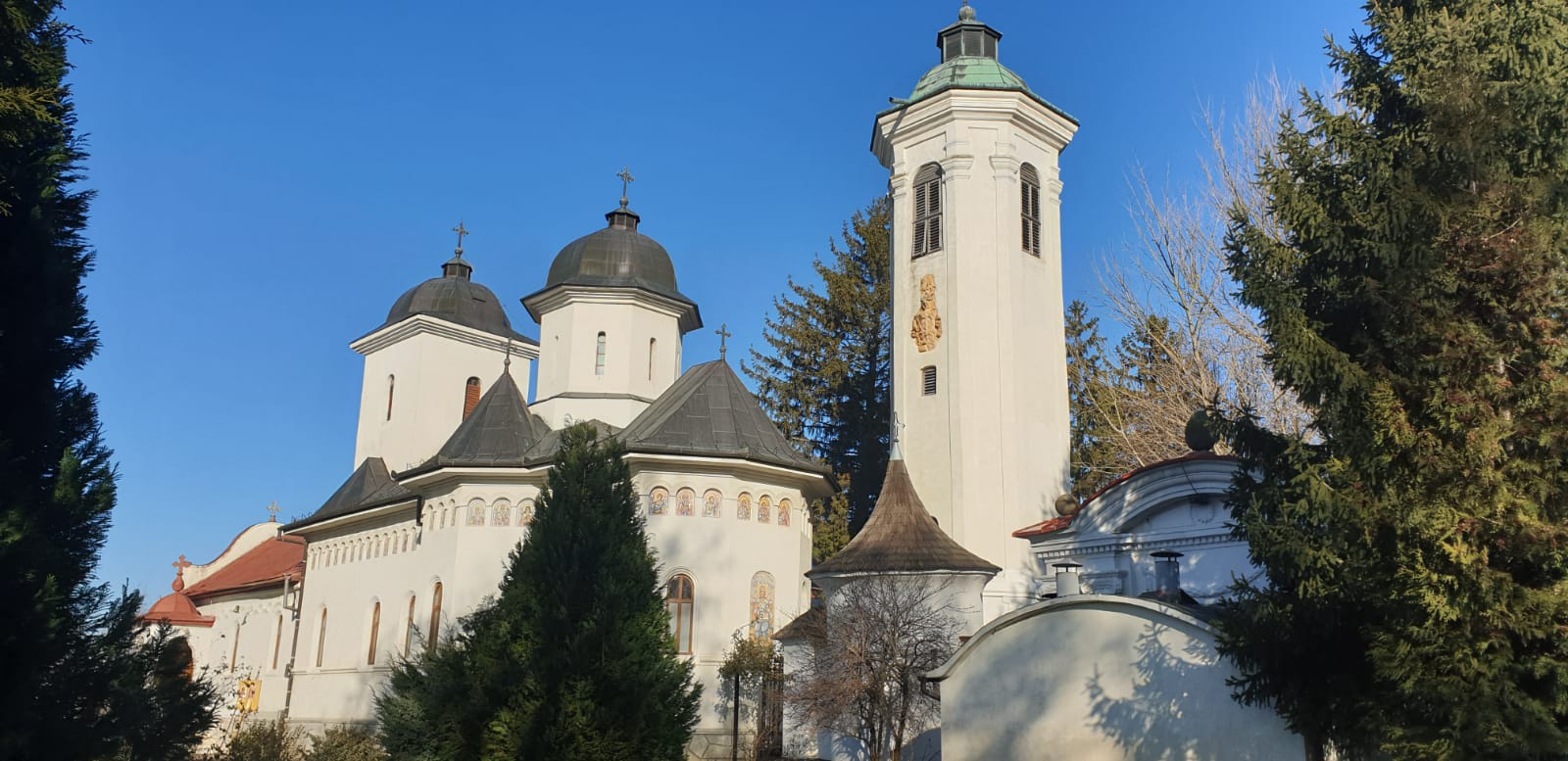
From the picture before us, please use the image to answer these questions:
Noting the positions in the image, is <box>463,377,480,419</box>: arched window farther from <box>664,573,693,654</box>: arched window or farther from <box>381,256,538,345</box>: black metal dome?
<box>664,573,693,654</box>: arched window

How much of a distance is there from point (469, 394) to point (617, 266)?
8328 millimetres

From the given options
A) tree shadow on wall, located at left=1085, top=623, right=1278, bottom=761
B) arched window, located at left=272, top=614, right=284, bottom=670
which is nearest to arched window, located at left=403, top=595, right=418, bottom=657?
arched window, located at left=272, top=614, right=284, bottom=670

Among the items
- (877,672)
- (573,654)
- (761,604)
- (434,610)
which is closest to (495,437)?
(434,610)

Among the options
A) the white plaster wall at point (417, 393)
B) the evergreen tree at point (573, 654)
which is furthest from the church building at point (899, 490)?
the evergreen tree at point (573, 654)

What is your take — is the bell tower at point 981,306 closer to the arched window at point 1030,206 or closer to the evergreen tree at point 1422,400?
the arched window at point 1030,206

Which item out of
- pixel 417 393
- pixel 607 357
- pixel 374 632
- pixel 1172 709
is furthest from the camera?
pixel 417 393

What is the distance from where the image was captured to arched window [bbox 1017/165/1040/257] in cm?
2495

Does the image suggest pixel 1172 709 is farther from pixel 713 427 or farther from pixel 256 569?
pixel 256 569

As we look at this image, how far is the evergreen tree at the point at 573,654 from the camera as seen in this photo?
40.9 feet

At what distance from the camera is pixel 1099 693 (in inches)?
473

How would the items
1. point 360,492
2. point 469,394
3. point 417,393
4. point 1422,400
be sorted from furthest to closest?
point 469,394
point 417,393
point 360,492
point 1422,400

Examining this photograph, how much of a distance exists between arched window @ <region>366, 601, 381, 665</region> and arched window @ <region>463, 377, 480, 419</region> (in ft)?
30.8

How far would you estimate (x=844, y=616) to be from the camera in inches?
661

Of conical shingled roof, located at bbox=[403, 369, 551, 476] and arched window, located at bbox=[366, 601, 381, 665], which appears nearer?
conical shingled roof, located at bbox=[403, 369, 551, 476]
